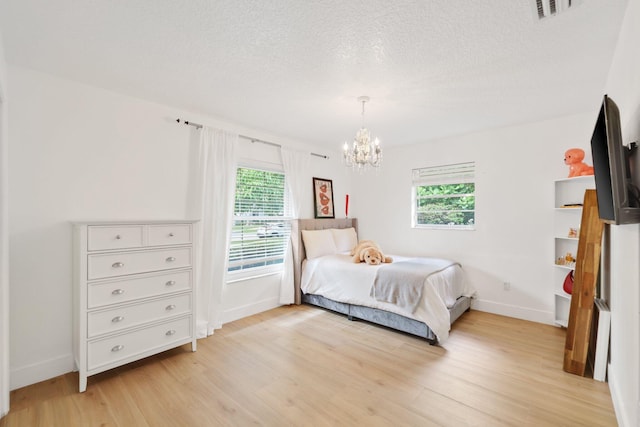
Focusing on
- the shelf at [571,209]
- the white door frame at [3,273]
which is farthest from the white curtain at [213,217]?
the shelf at [571,209]

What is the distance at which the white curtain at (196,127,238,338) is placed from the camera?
3.11m

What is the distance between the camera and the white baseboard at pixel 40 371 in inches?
83.8

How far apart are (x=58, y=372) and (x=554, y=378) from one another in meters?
3.87

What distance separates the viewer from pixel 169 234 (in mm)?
2543

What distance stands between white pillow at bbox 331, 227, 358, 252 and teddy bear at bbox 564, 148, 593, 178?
284 cm

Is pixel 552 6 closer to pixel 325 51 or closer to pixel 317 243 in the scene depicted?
pixel 325 51

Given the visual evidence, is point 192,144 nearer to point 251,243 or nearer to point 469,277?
point 251,243

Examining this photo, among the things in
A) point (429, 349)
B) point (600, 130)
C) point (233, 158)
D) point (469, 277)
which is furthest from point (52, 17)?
point (469, 277)

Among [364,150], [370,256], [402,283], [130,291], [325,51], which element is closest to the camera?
[325,51]

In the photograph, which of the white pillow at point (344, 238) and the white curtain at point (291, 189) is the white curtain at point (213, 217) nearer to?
the white curtain at point (291, 189)

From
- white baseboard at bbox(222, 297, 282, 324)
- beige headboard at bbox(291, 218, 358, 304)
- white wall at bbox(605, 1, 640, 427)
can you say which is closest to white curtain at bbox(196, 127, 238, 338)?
white baseboard at bbox(222, 297, 282, 324)

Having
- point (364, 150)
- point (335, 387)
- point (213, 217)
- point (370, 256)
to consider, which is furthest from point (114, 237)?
point (370, 256)

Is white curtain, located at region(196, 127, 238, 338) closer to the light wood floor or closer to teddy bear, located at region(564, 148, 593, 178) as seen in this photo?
the light wood floor

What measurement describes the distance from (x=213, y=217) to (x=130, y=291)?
1.09 m
